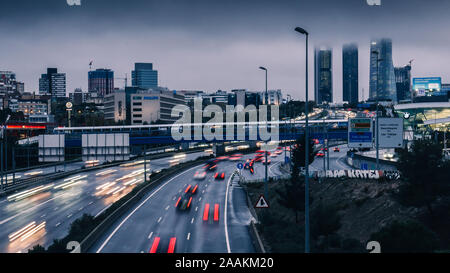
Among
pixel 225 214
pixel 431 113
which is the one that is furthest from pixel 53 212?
pixel 431 113

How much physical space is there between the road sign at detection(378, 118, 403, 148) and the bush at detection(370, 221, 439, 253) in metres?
23.7

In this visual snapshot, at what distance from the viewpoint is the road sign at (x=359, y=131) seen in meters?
40.6

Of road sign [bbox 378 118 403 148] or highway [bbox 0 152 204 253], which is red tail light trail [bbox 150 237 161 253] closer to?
highway [bbox 0 152 204 253]

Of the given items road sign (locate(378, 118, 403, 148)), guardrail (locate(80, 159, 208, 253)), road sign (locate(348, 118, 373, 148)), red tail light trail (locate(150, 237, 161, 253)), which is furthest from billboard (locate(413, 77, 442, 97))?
red tail light trail (locate(150, 237, 161, 253))

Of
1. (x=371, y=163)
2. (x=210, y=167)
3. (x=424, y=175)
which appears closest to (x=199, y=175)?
(x=210, y=167)

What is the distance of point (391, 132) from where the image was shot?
40.6 metres

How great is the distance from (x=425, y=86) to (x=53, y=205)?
162m

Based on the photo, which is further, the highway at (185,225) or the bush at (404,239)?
the highway at (185,225)

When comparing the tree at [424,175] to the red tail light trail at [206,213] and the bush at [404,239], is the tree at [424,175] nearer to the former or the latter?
the bush at [404,239]

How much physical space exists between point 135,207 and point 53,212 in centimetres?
995

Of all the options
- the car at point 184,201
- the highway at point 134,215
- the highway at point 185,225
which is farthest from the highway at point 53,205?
the car at point 184,201

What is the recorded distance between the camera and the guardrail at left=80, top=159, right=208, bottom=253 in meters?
28.9

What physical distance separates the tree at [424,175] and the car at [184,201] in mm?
24562
